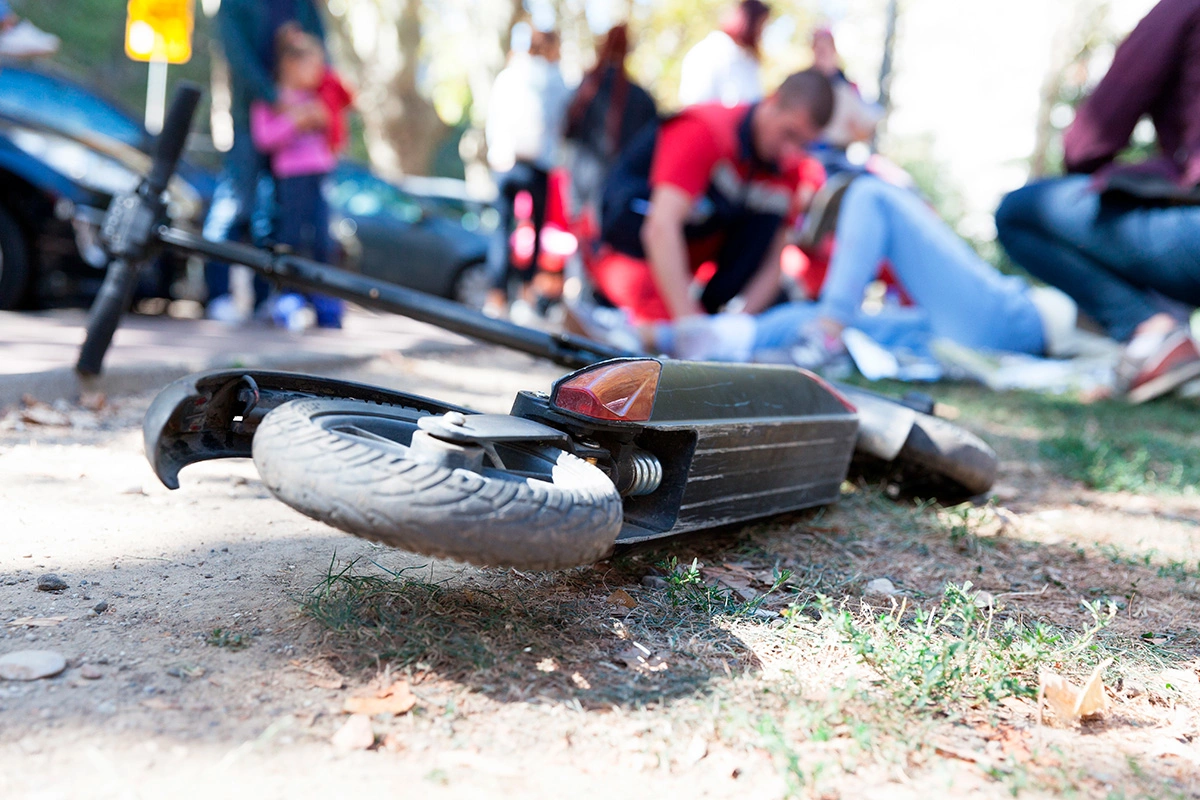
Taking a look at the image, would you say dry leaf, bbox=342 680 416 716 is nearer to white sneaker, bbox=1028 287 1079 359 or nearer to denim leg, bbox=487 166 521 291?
white sneaker, bbox=1028 287 1079 359

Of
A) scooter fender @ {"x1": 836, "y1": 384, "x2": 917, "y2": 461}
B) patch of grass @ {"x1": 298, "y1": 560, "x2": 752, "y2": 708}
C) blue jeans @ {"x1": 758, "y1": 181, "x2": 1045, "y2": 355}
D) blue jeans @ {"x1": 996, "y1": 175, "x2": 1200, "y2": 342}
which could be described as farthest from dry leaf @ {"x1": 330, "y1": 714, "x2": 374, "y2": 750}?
blue jeans @ {"x1": 996, "y1": 175, "x2": 1200, "y2": 342}

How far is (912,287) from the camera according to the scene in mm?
5137

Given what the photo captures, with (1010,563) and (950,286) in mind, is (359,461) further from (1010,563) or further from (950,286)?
(950,286)

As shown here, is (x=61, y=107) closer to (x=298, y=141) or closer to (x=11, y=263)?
(x=11, y=263)

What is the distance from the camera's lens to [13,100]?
534cm

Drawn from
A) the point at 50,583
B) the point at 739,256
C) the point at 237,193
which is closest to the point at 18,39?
the point at 237,193

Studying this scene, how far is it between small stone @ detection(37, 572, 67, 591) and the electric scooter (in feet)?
0.89

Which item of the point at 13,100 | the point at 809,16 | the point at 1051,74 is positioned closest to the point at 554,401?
the point at 13,100

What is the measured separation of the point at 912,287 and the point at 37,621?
4.54 metres

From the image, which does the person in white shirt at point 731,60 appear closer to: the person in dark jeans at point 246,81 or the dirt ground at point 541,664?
the person in dark jeans at point 246,81

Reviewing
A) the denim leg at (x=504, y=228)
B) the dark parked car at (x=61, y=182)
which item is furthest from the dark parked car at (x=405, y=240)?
the dark parked car at (x=61, y=182)

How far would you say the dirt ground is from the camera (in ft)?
3.71

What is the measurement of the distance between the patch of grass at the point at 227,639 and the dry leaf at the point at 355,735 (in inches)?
10.8

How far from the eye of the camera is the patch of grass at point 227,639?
1.38m
